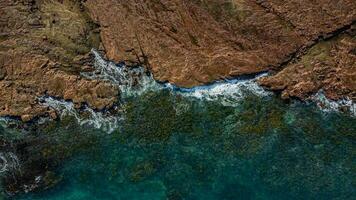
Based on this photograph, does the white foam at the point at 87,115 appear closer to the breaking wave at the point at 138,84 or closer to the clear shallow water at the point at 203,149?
the clear shallow water at the point at 203,149

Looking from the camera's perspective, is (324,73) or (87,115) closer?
(324,73)

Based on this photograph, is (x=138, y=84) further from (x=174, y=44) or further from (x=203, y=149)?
(x=203, y=149)

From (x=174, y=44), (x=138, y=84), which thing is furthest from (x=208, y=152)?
(x=174, y=44)

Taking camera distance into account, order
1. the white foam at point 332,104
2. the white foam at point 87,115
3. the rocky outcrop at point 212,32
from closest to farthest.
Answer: the rocky outcrop at point 212,32
the white foam at point 332,104
the white foam at point 87,115

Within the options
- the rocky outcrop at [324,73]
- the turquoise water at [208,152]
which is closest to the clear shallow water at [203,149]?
the turquoise water at [208,152]

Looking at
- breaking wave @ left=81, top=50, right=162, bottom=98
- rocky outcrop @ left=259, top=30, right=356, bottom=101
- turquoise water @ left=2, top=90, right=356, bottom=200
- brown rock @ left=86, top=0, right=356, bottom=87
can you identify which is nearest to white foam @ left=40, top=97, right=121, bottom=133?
turquoise water @ left=2, top=90, right=356, bottom=200

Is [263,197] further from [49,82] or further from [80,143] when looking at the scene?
[49,82]
